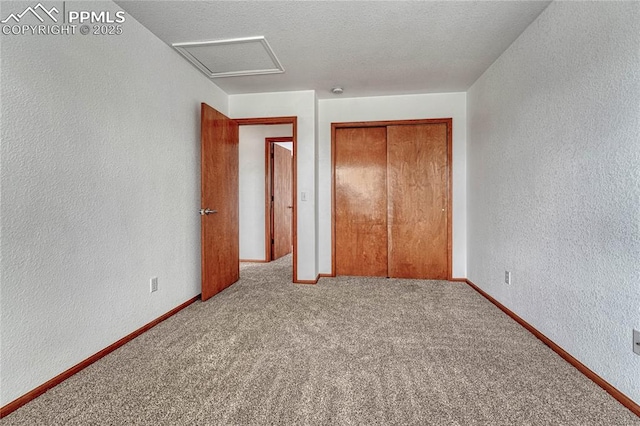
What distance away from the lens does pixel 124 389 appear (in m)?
1.51

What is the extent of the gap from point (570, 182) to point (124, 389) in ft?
9.14

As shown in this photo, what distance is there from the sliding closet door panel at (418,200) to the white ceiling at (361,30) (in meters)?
0.81

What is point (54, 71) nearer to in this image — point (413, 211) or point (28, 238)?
point (28, 238)

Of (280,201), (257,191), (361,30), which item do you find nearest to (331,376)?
(361,30)

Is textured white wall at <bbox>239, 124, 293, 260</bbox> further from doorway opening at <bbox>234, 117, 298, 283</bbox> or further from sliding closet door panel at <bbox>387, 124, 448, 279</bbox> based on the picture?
sliding closet door panel at <bbox>387, 124, 448, 279</bbox>

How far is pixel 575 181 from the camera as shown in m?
1.72

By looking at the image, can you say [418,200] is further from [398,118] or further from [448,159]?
[398,118]

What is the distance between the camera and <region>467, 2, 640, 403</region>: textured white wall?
1.40 meters

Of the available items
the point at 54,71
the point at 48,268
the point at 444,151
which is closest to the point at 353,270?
the point at 444,151

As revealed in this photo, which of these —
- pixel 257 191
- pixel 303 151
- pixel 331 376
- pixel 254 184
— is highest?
pixel 303 151

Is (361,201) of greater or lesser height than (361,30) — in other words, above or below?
below

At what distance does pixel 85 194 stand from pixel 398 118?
328cm

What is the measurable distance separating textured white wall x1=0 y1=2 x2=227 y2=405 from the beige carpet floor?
0.86 ft

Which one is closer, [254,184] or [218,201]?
[218,201]
